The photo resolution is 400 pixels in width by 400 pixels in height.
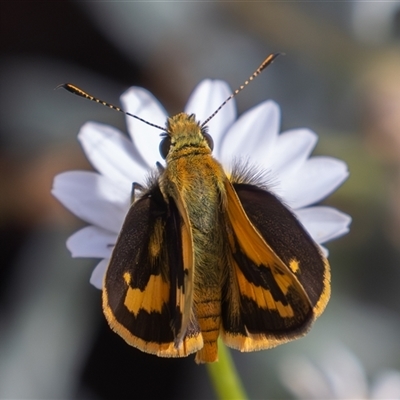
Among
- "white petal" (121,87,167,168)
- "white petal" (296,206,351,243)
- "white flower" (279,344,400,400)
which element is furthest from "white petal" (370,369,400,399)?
"white petal" (121,87,167,168)

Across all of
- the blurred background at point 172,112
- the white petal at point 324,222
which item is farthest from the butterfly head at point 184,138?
the blurred background at point 172,112

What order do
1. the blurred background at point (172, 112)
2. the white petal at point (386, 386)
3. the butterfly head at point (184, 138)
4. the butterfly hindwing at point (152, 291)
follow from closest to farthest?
1. the butterfly hindwing at point (152, 291)
2. the butterfly head at point (184, 138)
3. the white petal at point (386, 386)
4. the blurred background at point (172, 112)

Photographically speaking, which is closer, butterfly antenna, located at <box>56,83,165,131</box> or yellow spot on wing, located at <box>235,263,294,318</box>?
yellow spot on wing, located at <box>235,263,294,318</box>

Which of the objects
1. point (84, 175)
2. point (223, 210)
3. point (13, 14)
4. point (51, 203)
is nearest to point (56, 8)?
point (13, 14)

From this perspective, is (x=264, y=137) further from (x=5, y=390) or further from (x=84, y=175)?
(x=5, y=390)

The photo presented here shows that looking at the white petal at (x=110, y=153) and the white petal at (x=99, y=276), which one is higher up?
the white petal at (x=110, y=153)

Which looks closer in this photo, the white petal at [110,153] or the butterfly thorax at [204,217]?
the butterfly thorax at [204,217]

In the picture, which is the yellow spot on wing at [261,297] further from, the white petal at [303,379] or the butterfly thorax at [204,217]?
the white petal at [303,379]

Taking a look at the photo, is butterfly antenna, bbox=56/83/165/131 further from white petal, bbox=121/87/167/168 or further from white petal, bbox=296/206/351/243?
white petal, bbox=296/206/351/243
